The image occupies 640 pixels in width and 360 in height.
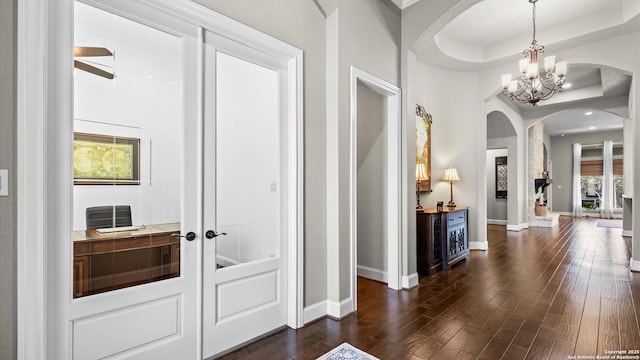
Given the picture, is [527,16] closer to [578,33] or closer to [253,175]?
[578,33]

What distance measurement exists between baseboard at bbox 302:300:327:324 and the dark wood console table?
6.41ft

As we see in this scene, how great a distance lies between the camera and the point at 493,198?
9.91 meters

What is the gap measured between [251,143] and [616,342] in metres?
3.30

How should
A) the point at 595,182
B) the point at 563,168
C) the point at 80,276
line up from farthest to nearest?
the point at 563,168 → the point at 595,182 → the point at 80,276

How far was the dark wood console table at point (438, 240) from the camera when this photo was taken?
4297mm

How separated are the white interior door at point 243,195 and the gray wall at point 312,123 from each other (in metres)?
0.23

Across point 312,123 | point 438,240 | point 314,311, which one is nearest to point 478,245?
point 438,240

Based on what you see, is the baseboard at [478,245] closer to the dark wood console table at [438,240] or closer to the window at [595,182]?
the dark wood console table at [438,240]

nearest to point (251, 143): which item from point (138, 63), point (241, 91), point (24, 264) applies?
point (241, 91)

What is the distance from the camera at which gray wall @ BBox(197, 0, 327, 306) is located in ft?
8.82

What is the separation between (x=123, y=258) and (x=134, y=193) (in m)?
0.40

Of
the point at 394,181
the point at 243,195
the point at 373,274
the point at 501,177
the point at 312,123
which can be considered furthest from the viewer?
the point at 501,177

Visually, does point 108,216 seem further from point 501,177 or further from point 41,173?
point 501,177

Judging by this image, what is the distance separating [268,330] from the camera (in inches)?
101
